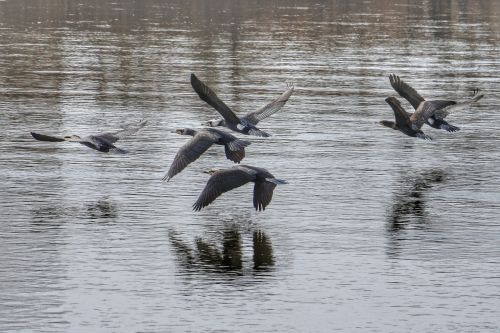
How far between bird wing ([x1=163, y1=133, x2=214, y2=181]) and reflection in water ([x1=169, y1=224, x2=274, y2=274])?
2.07 meters

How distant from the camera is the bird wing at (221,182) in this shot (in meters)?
21.0

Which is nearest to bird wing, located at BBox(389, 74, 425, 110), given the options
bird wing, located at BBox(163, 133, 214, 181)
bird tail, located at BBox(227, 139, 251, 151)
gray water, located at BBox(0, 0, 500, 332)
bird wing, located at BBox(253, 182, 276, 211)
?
gray water, located at BBox(0, 0, 500, 332)

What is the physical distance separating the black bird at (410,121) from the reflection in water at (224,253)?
5.49m

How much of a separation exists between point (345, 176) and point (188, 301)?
9.08m

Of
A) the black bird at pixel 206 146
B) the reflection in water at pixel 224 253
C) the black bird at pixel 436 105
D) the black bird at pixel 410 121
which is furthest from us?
the black bird at pixel 436 105

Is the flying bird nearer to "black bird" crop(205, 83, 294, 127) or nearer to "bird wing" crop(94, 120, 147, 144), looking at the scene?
"black bird" crop(205, 83, 294, 127)

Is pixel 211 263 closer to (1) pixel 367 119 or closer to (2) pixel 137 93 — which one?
(1) pixel 367 119

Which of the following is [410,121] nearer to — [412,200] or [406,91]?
[406,91]

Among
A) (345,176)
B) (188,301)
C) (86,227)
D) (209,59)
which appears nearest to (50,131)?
(345,176)

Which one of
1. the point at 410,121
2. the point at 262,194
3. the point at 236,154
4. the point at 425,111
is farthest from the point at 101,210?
the point at 425,111

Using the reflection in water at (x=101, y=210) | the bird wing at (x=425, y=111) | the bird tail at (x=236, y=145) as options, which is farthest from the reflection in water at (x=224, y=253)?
the bird wing at (x=425, y=111)

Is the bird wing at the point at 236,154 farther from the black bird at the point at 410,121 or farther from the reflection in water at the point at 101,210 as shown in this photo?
the black bird at the point at 410,121

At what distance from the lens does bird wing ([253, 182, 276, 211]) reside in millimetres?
21359

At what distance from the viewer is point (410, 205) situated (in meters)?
23.0
